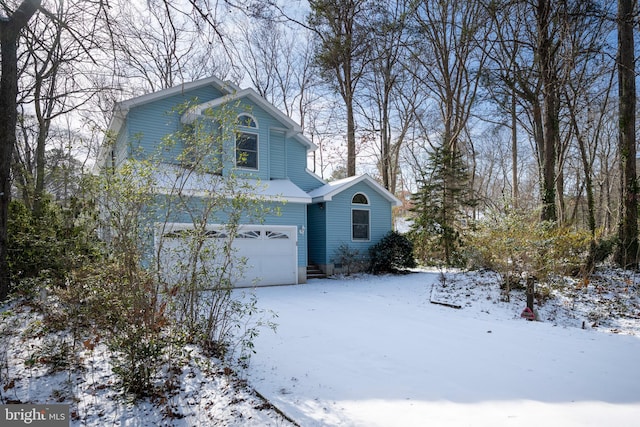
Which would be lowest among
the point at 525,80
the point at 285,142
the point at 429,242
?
the point at 429,242

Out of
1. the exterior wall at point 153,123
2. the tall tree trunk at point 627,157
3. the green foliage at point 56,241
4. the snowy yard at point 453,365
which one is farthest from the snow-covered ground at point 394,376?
the exterior wall at point 153,123

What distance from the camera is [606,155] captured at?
23.4 metres

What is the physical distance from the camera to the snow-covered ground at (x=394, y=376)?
3.26m

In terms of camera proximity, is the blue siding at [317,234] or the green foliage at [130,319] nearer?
the green foliage at [130,319]

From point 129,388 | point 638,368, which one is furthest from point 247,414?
point 638,368

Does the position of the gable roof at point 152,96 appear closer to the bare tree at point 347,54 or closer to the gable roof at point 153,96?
the gable roof at point 153,96

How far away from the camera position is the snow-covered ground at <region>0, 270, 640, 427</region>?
10.7ft

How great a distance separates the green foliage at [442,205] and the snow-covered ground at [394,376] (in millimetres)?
7590

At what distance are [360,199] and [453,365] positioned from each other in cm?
1033

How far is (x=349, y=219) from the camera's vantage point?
14.1 m

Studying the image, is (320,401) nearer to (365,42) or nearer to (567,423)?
(567,423)

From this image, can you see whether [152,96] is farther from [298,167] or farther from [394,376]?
[394,376]

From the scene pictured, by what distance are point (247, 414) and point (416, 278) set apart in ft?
33.6

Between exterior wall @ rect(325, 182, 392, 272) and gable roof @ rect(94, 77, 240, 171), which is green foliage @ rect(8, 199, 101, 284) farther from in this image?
exterior wall @ rect(325, 182, 392, 272)
